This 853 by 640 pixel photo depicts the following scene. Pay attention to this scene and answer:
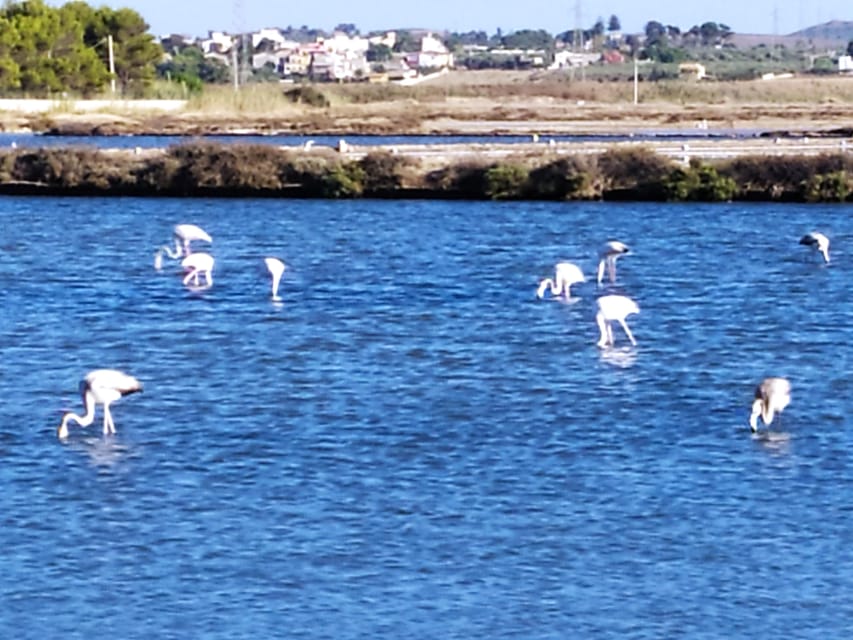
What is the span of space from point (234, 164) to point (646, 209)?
8.87 meters

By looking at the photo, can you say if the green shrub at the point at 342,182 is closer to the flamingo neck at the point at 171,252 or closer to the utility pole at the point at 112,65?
the flamingo neck at the point at 171,252

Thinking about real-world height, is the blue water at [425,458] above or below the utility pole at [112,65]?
below

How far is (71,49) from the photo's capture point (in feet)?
338

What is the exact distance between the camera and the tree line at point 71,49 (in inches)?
3952

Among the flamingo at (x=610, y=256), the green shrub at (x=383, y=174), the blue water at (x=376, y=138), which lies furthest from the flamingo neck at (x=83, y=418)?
the blue water at (x=376, y=138)

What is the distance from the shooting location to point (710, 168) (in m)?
43.1

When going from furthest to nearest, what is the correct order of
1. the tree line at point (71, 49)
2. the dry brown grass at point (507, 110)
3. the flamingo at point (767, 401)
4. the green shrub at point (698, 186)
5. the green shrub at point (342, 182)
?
the tree line at point (71, 49) < the dry brown grass at point (507, 110) < the green shrub at point (342, 182) < the green shrub at point (698, 186) < the flamingo at point (767, 401)

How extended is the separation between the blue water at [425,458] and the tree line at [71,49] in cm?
6963

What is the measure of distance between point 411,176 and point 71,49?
Answer: 62.1 meters

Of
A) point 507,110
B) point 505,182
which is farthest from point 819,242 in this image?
point 507,110

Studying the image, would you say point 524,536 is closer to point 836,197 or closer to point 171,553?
point 171,553

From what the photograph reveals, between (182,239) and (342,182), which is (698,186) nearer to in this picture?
(342,182)

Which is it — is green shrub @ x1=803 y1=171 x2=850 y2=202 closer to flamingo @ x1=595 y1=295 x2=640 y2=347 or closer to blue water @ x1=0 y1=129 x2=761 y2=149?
flamingo @ x1=595 y1=295 x2=640 y2=347

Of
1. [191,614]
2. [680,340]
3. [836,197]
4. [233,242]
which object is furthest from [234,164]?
[191,614]
